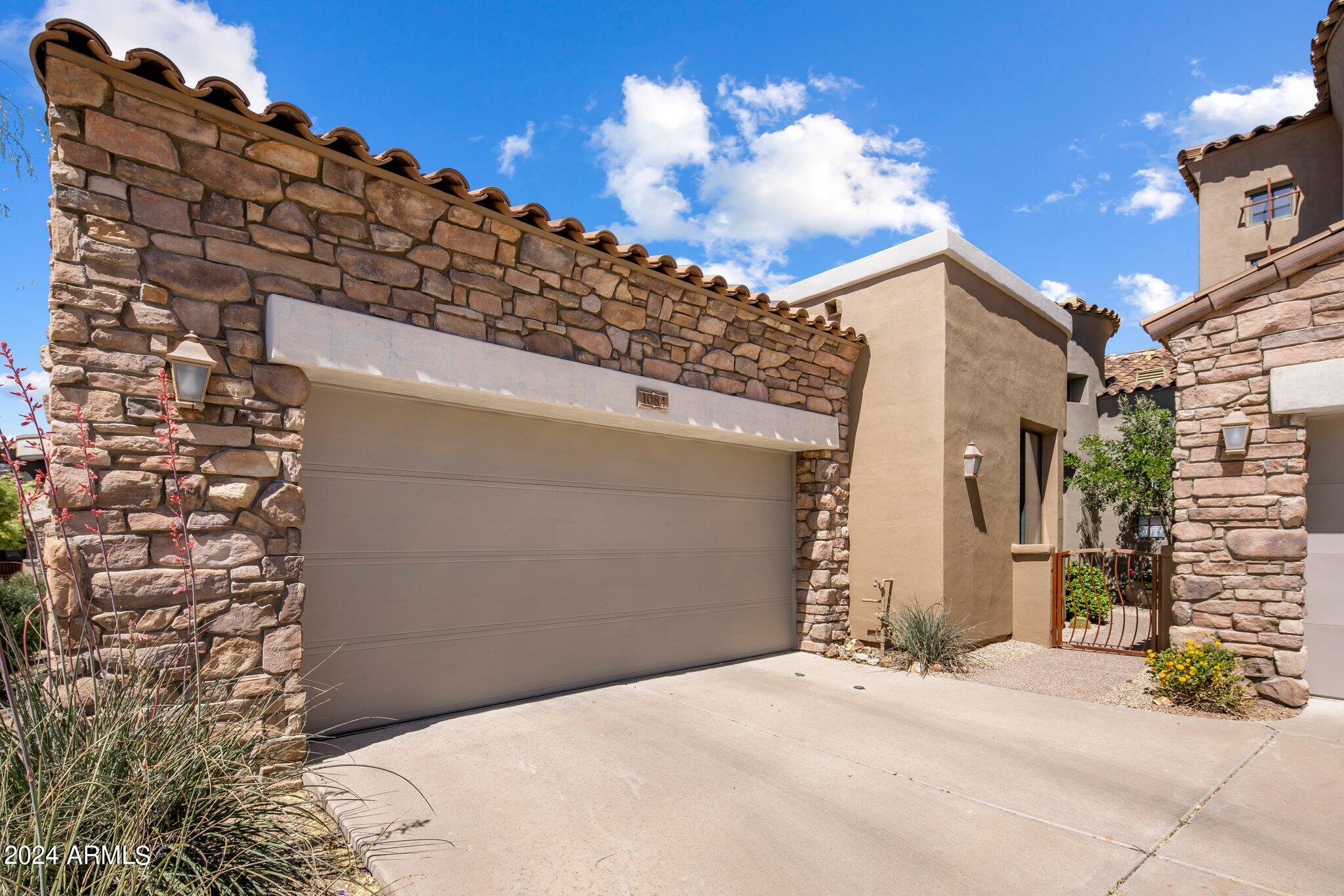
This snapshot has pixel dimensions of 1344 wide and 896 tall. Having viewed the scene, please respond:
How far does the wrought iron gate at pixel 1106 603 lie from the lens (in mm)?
7992

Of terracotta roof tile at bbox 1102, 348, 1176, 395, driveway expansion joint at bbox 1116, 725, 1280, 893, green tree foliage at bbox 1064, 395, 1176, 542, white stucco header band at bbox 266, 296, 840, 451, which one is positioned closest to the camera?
driveway expansion joint at bbox 1116, 725, 1280, 893

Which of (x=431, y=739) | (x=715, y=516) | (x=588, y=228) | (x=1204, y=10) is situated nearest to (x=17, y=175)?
(x=588, y=228)

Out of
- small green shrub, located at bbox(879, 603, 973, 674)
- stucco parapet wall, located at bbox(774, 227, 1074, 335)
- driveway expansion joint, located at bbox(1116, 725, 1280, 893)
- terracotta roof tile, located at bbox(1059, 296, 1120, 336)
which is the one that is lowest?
driveway expansion joint, located at bbox(1116, 725, 1280, 893)

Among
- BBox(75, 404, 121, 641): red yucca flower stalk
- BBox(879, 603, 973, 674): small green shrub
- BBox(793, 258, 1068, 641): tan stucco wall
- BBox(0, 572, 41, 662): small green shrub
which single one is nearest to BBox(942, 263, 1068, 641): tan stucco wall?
BBox(793, 258, 1068, 641): tan stucco wall

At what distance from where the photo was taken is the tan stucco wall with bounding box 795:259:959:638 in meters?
7.70

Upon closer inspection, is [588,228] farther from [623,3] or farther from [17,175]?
[623,3]

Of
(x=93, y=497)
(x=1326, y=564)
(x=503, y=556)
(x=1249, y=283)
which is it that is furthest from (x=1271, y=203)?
(x=93, y=497)

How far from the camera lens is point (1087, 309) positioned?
1488 cm

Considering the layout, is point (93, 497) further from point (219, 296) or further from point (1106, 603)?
point (1106, 603)

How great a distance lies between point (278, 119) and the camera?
13.6ft

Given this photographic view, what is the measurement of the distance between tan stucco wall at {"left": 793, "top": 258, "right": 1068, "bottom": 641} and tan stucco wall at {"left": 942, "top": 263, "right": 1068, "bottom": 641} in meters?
0.02

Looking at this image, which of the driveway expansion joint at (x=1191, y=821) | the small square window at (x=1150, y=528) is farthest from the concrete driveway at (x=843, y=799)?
the small square window at (x=1150, y=528)

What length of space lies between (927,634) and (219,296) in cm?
686

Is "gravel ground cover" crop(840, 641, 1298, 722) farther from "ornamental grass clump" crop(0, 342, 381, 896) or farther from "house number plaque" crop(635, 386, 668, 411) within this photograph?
"ornamental grass clump" crop(0, 342, 381, 896)
